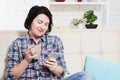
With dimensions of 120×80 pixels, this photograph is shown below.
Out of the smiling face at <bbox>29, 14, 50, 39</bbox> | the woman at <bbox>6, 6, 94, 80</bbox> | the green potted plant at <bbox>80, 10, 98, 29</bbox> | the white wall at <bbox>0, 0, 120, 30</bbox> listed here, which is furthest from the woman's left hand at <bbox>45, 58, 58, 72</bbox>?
the green potted plant at <bbox>80, 10, 98, 29</bbox>

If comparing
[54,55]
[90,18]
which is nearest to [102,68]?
[54,55]

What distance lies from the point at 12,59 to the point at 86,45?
1.92 ft

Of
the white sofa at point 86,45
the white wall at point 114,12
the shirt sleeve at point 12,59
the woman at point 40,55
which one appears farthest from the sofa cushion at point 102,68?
the white wall at point 114,12

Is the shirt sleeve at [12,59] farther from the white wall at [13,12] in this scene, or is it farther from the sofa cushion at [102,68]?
the white wall at [13,12]

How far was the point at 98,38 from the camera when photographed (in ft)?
6.49

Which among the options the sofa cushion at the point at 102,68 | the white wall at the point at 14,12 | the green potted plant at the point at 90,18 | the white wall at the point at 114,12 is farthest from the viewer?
the white wall at the point at 114,12

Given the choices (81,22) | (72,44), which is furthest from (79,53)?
(81,22)

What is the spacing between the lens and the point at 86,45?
1.96 meters

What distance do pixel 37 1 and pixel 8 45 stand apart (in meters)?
1.27

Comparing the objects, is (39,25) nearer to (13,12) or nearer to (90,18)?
(13,12)

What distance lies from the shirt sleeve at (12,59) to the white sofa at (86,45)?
0.55 feet

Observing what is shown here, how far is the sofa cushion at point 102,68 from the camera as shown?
1.81m

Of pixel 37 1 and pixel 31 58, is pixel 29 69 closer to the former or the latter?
pixel 31 58

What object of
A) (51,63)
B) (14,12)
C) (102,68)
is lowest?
(102,68)
